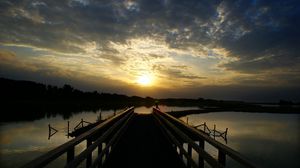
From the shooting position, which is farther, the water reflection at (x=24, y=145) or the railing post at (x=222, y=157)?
the water reflection at (x=24, y=145)

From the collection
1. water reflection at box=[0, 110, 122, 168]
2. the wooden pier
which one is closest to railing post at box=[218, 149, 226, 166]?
the wooden pier

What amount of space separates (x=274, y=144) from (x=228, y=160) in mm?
19581

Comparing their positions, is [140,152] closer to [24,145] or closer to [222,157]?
[222,157]

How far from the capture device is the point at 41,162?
9.70 feet

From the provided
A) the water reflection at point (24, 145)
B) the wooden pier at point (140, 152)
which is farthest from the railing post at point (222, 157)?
the water reflection at point (24, 145)

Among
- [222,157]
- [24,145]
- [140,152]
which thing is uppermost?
[222,157]

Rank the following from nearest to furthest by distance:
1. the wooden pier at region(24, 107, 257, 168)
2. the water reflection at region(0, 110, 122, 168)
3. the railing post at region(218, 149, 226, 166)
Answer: the railing post at region(218, 149, 226, 166)
the wooden pier at region(24, 107, 257, 168)
the water reflection at region(0, 110, 122, 168)

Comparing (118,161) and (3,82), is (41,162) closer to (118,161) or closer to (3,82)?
(118,161)

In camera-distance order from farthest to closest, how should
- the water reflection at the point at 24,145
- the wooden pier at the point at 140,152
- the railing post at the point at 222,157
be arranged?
the water reflection at the point at 24,145 → the wooden pier at the point at 140,152 → the railing post at the point at 222,157

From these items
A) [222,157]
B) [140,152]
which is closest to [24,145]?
[140,152]

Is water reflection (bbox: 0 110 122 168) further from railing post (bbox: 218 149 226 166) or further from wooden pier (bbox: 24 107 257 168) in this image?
railing post (bbox: 218 149 226 166)

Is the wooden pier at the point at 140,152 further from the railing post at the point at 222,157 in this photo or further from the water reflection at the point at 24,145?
the water reflection at the point at 24,145

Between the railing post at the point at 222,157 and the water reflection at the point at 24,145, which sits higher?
the railing post at the point at 222,157

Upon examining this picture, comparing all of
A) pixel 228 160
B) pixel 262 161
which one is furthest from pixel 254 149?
pixel 228 160
